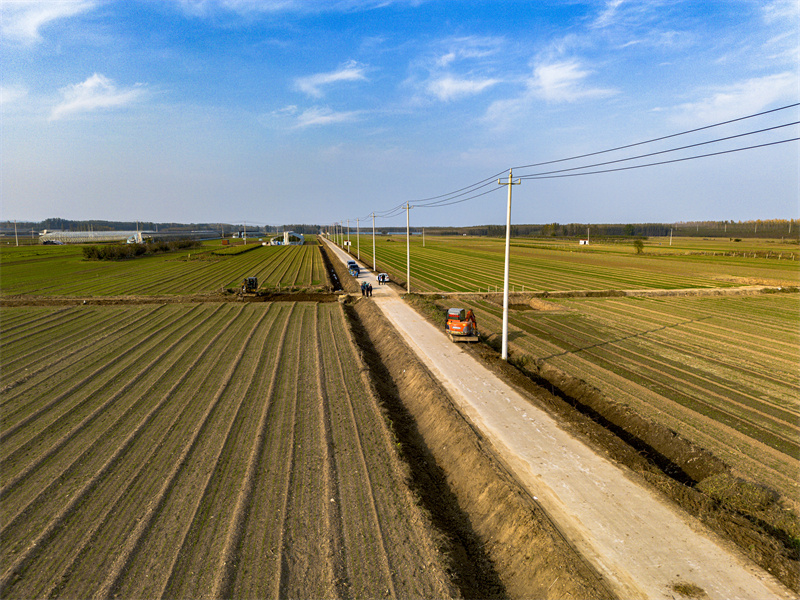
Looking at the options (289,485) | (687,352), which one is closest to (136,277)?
(289,485)

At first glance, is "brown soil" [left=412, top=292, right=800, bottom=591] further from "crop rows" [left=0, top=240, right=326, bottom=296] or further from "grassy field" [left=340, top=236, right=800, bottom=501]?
"crop rows" [left=0, top=240, right=326, bottom=296]

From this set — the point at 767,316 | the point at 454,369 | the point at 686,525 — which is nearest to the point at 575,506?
the point at 686,525

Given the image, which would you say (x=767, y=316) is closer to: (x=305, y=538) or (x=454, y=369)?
(x=454, y=369)

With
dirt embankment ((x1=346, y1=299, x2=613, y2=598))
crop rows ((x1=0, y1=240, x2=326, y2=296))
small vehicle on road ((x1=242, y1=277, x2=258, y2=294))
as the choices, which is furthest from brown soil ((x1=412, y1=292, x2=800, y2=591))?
crop rows ((x1=0, y1=240, x2=326, y2=296))

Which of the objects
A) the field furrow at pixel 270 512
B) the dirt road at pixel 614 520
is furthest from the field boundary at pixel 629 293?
the field furrow at pixel 270 512

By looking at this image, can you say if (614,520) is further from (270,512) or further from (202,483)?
(202,483)

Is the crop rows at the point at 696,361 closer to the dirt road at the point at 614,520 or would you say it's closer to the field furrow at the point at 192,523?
the dirt road at the point at 614,520

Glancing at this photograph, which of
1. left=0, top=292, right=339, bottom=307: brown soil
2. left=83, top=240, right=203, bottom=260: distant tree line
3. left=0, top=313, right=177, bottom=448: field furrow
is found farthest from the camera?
left=83, top=240, right=203, bottom=260: distant tree line
